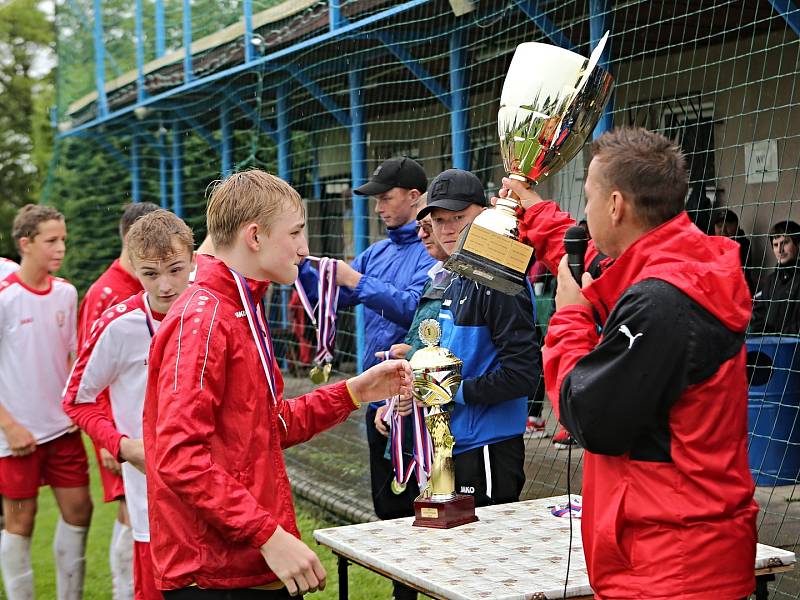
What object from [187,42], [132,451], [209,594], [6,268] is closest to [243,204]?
[209,594]

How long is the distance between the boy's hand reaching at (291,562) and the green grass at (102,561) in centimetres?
332

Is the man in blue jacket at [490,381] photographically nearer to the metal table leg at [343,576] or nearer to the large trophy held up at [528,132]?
the metal table leg at [343,576]

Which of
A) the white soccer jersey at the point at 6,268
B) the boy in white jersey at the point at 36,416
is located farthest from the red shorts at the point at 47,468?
the white soccer jersey at the point at 6,268

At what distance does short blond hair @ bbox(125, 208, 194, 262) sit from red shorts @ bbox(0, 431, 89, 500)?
6.50ft

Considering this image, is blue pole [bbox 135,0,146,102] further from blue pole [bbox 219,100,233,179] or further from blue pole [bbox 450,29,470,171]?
blue pole [bbox 450,29,470,171]

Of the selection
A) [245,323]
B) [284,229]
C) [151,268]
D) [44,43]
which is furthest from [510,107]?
[44,43]

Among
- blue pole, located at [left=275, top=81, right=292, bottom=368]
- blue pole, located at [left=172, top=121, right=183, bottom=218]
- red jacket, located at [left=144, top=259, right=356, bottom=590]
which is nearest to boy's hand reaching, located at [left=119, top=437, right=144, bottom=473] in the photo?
red jacket, located at [left=144, top=259, right=356, bottom=590]

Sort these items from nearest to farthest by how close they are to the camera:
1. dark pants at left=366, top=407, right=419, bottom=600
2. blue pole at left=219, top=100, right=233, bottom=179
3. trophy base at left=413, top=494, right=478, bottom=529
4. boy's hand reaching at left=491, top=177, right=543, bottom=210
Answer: boy's hand reaching at left=491, top=177, right=543, bottom=210 < trophy base at left=413, top=494, right=478, bottom=529 < dark pants at left=366, top=407, right=419, bottom=600 < blue pole at left=219, top=100, right=233, bottom=179

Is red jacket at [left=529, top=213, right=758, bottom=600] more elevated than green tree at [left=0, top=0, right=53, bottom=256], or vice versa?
green tree at [left=0, top=0, right=53, bottom=256]

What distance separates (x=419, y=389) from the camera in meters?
3.46

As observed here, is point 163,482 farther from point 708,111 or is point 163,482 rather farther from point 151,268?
point 708,111

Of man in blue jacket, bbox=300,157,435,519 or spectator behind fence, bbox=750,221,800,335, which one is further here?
spectator behind fence, bbox=750,221,800,335

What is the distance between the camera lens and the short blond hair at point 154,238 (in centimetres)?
390

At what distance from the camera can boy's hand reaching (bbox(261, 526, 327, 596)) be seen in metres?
2.50
